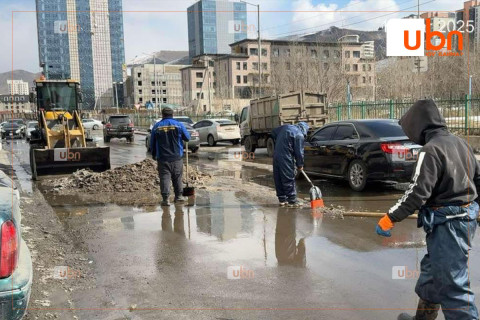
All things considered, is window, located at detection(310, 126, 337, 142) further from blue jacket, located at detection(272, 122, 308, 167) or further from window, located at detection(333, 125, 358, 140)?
blue jacket, located at detection(272, 122, 308, 167)

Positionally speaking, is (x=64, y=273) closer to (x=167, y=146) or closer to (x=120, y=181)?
(x=167, y=146)

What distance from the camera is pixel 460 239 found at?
3240mm

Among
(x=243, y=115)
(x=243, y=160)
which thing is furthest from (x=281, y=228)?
(x=243, y=115)

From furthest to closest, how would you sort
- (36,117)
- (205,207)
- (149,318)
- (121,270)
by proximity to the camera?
(36,117) < (205,207) < (121,270) < (149,318)

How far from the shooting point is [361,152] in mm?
9641

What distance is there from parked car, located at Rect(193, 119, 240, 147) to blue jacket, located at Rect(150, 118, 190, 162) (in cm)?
1475

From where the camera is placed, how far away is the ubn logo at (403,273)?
4.81 meters

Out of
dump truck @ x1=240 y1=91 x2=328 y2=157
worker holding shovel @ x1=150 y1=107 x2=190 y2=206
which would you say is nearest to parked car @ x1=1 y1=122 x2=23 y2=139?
dump truck @ x1=240 y1=91 x2=328 y2=157

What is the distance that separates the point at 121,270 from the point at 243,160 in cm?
1239

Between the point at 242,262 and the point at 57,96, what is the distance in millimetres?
12048

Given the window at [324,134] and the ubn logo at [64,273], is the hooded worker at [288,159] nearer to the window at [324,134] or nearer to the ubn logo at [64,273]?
the window at [324,134]

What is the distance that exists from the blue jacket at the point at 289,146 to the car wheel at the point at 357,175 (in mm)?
1980

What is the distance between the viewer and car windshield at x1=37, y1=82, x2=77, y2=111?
15.1 meters

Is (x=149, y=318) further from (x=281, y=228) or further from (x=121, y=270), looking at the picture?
(x=281, y=228)
